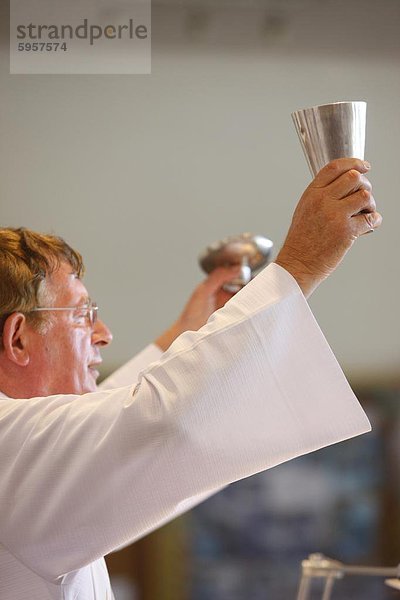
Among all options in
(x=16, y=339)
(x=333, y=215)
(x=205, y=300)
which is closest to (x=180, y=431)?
(x=333, y=215)

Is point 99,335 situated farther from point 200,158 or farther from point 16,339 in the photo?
point 200,158

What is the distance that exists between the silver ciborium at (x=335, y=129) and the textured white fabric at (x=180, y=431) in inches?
5.2

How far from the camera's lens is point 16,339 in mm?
1305

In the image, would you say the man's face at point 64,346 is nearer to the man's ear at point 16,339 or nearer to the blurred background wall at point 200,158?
the man's ear at point 16,339

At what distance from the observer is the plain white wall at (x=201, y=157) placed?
3.46m

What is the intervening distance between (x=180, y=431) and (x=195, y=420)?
2 cm

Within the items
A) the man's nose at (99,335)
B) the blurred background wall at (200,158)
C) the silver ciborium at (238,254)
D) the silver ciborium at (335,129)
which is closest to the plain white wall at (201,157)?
the blurred background wall at (200,158)

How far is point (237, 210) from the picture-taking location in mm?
3660

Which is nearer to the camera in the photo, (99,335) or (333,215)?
(333,215)

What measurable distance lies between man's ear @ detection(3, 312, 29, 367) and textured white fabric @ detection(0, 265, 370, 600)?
8.5 inches

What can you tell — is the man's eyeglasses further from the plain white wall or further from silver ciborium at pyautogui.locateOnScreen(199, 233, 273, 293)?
the plain white wall

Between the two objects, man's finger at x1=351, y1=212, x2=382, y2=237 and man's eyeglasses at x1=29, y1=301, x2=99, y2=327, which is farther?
man's eyeglasses at x1=29, y1=301, x2=99, y2=327

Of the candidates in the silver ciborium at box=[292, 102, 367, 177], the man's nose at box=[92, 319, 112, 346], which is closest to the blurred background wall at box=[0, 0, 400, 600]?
the man's nose at box=[92, 319, 112, 346]

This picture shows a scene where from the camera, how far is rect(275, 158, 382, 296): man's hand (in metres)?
0.98
